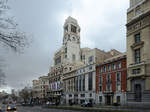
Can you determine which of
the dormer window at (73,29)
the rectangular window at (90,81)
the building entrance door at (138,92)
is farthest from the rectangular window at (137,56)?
the dormer window at (73,29)

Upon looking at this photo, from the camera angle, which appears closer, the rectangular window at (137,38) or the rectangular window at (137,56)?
the rectangular window at (137,56)

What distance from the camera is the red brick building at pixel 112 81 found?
188 ft

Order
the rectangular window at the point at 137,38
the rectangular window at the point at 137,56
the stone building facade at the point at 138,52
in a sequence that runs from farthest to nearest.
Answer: the rectangular window at the point at 137,38
the rectangular window at the point at 137,56
the stone building facade at the point at 138,52

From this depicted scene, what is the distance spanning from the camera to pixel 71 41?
366 ft

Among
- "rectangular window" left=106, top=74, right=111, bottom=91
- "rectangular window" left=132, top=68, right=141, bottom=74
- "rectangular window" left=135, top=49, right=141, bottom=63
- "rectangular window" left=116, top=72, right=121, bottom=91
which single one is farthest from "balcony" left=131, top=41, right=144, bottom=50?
"rectangular window" left=106, top=74, right=111, bottom=91

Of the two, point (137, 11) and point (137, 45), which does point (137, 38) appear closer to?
point (137, 45)

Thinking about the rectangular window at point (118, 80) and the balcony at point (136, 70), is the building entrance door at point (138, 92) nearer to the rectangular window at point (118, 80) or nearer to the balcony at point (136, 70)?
the balcony at point (136, 70)

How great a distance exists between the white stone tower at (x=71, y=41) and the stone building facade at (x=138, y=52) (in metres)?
56.0

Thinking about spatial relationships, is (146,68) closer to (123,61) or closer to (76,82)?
(123,61)

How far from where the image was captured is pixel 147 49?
46219mm

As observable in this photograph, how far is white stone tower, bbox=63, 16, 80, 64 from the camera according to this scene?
108219 millimetres

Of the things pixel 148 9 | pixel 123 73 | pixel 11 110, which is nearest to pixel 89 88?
pixel 123 73

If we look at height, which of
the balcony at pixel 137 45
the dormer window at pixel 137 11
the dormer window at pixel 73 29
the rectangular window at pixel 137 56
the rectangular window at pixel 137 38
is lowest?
the rectangular window at pixel 137 56

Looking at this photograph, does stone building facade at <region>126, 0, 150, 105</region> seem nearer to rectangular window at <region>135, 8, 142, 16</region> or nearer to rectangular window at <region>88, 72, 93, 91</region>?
rectangular window at <region>135, 8, 142, 16</region>
